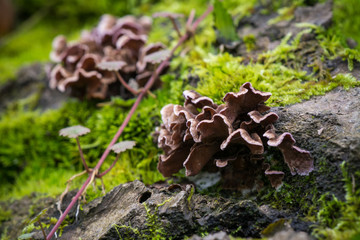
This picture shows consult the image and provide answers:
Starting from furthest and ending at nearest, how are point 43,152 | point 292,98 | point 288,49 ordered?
point 43,152, point 288,49, point 292,98

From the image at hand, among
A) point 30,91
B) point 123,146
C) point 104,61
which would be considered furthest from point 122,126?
point 30,91

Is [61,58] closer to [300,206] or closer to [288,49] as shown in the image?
[288,49]

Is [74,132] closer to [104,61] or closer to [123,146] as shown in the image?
[123,146]

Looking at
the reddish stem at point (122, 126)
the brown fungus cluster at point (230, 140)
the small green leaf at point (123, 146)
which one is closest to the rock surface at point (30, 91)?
the reddish stem at point (122, 126)

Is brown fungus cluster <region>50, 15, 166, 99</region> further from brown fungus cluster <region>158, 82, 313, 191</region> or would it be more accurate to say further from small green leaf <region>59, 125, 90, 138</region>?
brown fungus cluster <region>158, 82, 313, 191</region>

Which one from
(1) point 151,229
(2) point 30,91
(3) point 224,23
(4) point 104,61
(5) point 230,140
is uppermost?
(4) point 104,61

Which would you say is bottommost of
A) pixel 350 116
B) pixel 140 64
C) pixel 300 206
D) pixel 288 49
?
pixel 300 206

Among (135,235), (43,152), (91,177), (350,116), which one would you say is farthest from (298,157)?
(43,152)
